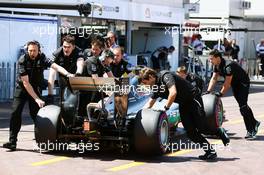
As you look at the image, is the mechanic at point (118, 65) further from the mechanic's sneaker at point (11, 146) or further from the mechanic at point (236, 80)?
the mechanic's sneaker at point (11, 146)

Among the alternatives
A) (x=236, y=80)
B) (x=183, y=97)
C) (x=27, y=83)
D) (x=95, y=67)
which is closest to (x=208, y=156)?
(x=183, y=97)

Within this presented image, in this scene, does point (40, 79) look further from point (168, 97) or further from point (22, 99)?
point (168, 97)

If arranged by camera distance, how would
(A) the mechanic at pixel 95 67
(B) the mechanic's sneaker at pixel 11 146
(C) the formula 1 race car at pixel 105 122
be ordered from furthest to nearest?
1. (B) the mechanic's sneaker at pixel 11 146
2. (A) the mechanic at pixel 95 67
3. (C) the formula 1 race car at pixel 105 122

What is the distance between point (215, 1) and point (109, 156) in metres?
24.3

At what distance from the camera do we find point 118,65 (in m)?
10.7

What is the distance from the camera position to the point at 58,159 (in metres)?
8.92

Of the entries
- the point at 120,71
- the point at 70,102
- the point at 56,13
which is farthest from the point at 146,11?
the point at 70,102

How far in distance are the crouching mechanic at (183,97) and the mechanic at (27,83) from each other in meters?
1.65

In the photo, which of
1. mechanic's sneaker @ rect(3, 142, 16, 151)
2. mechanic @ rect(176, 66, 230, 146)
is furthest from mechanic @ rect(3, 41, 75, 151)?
mechanic @ rect(176, 66, 230, 146)

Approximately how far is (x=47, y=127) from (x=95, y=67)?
3.93ft

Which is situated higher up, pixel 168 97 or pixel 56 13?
pixel 56 13

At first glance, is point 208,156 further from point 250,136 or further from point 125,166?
point 250,136

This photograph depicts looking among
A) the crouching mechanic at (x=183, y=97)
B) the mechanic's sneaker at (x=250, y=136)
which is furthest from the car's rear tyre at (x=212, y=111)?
the crouching mechanic at (x=183, y=97)

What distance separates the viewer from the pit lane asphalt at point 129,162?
27.0ft
